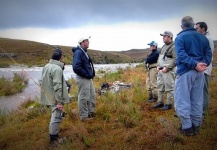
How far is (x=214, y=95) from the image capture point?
8.16 m

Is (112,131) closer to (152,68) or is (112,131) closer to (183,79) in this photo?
(183,79)

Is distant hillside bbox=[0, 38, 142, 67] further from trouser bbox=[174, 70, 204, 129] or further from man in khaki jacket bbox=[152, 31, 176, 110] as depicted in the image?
trouser bbox=[174, 70, 204, 129]

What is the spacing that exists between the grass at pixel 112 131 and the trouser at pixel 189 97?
341mm

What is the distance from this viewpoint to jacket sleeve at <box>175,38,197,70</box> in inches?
168

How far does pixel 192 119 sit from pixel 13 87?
1120 centimetres

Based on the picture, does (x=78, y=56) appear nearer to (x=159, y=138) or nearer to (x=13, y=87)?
(x=159, y=138)

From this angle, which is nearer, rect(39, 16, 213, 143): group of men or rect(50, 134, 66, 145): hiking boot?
rect(39, 16, 213, 143): group of men

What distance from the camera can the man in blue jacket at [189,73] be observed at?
14.5ft

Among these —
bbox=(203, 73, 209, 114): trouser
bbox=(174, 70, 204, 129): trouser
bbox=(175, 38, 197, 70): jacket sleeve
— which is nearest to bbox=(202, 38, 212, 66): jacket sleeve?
bbox=(174, 70, 204, 129): trouser

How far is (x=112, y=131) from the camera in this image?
17.6ft

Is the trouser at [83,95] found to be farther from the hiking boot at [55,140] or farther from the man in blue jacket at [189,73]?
the man in blue jacket at [189,73]

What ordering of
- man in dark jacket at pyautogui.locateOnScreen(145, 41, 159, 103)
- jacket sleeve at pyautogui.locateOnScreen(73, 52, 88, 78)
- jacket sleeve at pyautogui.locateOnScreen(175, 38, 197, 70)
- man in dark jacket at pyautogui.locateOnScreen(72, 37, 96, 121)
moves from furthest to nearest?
1. man in dark jacket at pyautogui.locateOnScreen(145, 41, 159, 103)
2. man in dark jacket at pyautogui.locateOnScreen(72, 37, 96, 121)
3. jacket sleeve at pyautogui.locateOnScreen(73, 52, 88, 78)
4. jacket sleeve at pyautogui.locateOnScreen(175, 38, 197, 70)

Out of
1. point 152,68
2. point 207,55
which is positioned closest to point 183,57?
point 207,55

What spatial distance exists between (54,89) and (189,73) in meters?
2.70
